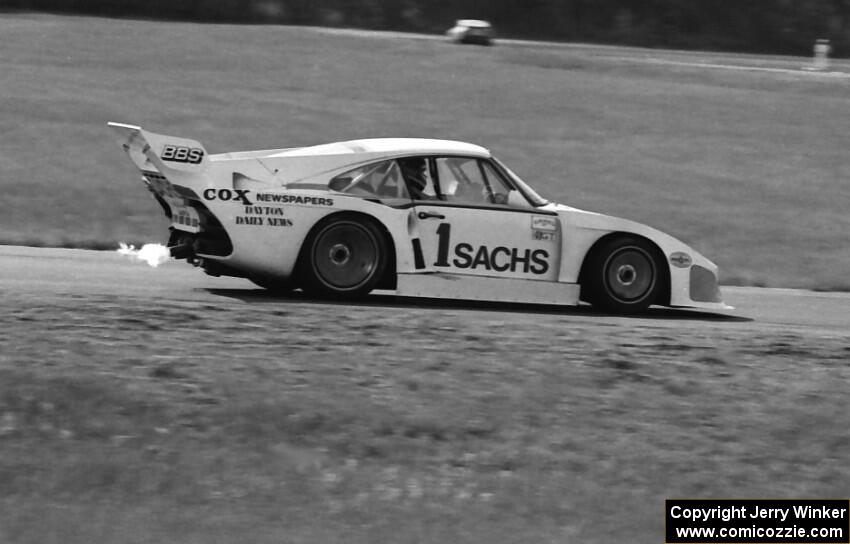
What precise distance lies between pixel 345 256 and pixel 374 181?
656 millimetres

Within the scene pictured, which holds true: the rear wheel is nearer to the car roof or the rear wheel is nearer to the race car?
the race car

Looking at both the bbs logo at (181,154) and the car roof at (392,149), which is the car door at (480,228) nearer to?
the car roof at (392,149)

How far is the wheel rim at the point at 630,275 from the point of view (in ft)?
34.8

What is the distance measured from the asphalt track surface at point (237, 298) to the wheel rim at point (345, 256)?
0.21m

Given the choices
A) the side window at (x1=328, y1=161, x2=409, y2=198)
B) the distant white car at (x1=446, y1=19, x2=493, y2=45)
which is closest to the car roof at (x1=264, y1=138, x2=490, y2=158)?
the side window at (x1=328, y1=161, x2=409, y2=198)

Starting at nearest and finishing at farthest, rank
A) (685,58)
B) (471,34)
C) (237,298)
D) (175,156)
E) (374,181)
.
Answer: (175,156) → (237,298) → (374,181) → (471,34) → (685,58)

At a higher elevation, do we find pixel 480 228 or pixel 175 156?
pixel 175 156

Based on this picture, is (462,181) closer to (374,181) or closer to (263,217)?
(374,181)

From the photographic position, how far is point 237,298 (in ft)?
32.8

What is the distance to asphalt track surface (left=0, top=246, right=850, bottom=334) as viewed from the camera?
971 centimetres

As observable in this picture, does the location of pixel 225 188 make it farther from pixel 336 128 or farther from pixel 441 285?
pixel 336 128

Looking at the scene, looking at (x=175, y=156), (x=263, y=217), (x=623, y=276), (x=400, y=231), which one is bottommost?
(x=623, y=276)

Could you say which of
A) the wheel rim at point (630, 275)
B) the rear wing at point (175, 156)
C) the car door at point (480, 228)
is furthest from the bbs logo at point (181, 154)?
the wheel rim at point (630, 275)

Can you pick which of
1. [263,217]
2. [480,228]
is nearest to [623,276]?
[480,228]
